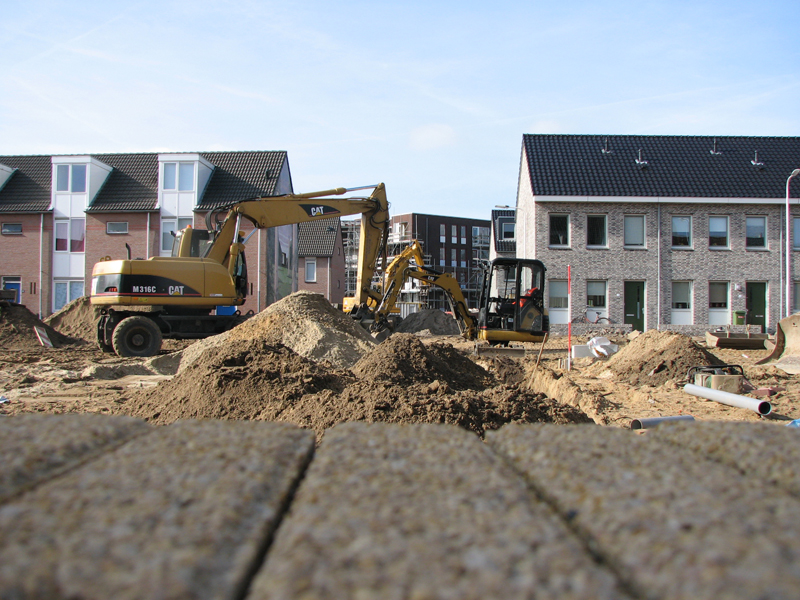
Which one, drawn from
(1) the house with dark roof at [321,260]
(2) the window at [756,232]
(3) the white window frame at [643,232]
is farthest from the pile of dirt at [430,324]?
(1) the house with dark roof at [321,260]

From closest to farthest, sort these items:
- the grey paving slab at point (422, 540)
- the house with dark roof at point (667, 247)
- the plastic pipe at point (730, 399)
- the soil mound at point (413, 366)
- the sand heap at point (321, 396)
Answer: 1. the grey paving slab at point (422, 540)
2. the sand heap at point (321, 396)
3. the plastic pipe at point (730, 399)
4. the soil mound at point (413, 366)
5. the house with dark roof at point (667, 247)

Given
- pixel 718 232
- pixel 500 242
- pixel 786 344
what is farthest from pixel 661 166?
pixel 500 242

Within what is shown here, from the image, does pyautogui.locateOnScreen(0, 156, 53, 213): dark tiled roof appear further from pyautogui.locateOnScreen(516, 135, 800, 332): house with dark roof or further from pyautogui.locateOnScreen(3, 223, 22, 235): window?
pyautogui.locateOnScreen(516, 135, 800, 332): house with dark roof

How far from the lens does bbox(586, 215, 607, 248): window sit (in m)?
24.6

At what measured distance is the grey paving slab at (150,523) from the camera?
2.98 ft

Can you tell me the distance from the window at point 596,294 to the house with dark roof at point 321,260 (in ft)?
80.1

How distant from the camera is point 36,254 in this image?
29.4 m

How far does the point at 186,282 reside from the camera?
1361cm

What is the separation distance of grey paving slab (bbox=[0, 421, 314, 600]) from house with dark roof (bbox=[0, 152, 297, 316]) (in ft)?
88.3

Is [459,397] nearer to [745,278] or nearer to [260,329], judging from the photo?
[260,329]

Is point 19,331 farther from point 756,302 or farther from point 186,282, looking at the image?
point 756,302

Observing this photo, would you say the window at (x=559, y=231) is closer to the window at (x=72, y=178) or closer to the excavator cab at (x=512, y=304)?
the excavator cab at (x=512, y=304)

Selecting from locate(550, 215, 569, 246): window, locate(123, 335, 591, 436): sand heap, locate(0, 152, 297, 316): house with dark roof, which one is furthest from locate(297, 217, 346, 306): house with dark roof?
locate(123, 335, 591, 436): sand heap

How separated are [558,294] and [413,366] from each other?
18052 mm
